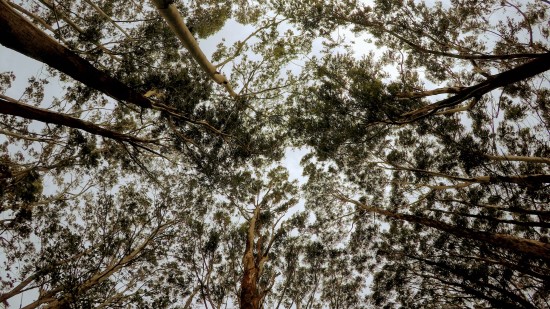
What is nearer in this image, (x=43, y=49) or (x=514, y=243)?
(x=43, y=49)

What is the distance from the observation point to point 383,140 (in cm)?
944

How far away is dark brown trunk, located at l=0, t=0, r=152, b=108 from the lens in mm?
2488

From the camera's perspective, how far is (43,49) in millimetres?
2723

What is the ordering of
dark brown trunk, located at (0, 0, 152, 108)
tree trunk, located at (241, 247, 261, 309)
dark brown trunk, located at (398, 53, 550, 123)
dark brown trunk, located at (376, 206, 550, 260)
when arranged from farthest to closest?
tree trunk, located at (241, 247, 261, 309), dark brown trunk, located at (376, 206, 550, 260), dark brown trunk, located at (398, 53, 550, 123), dark brown trunk, located at (0, 0, 152, 108)

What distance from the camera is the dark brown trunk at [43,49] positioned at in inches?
98.0

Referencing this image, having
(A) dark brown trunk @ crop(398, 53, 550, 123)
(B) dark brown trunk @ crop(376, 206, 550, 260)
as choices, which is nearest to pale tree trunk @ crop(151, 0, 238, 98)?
(A) dark brown trunk @ crop(398, 53, 550, 123)

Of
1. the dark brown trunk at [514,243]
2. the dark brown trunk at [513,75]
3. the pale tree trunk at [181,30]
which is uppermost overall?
the pale tree trunk at [181,30]

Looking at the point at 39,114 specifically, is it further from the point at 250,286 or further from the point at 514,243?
the point at 514,243

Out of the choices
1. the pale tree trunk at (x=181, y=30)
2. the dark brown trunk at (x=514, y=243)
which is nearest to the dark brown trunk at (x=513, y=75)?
the dark brown trunk at (x=514, y=243)

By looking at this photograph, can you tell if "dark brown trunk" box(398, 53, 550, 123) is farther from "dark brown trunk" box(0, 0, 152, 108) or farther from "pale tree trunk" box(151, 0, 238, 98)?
"dark brown trunk" box(0, 0, 152, 108)

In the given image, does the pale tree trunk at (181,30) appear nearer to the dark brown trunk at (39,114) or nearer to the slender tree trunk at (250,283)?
the dark brown trunk at (39,114)

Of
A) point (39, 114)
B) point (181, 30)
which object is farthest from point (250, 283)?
point (181, 30)

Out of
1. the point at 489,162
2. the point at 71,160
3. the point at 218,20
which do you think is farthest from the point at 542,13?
the point at 71,160

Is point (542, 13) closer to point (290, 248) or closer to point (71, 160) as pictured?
point (290, 248)
